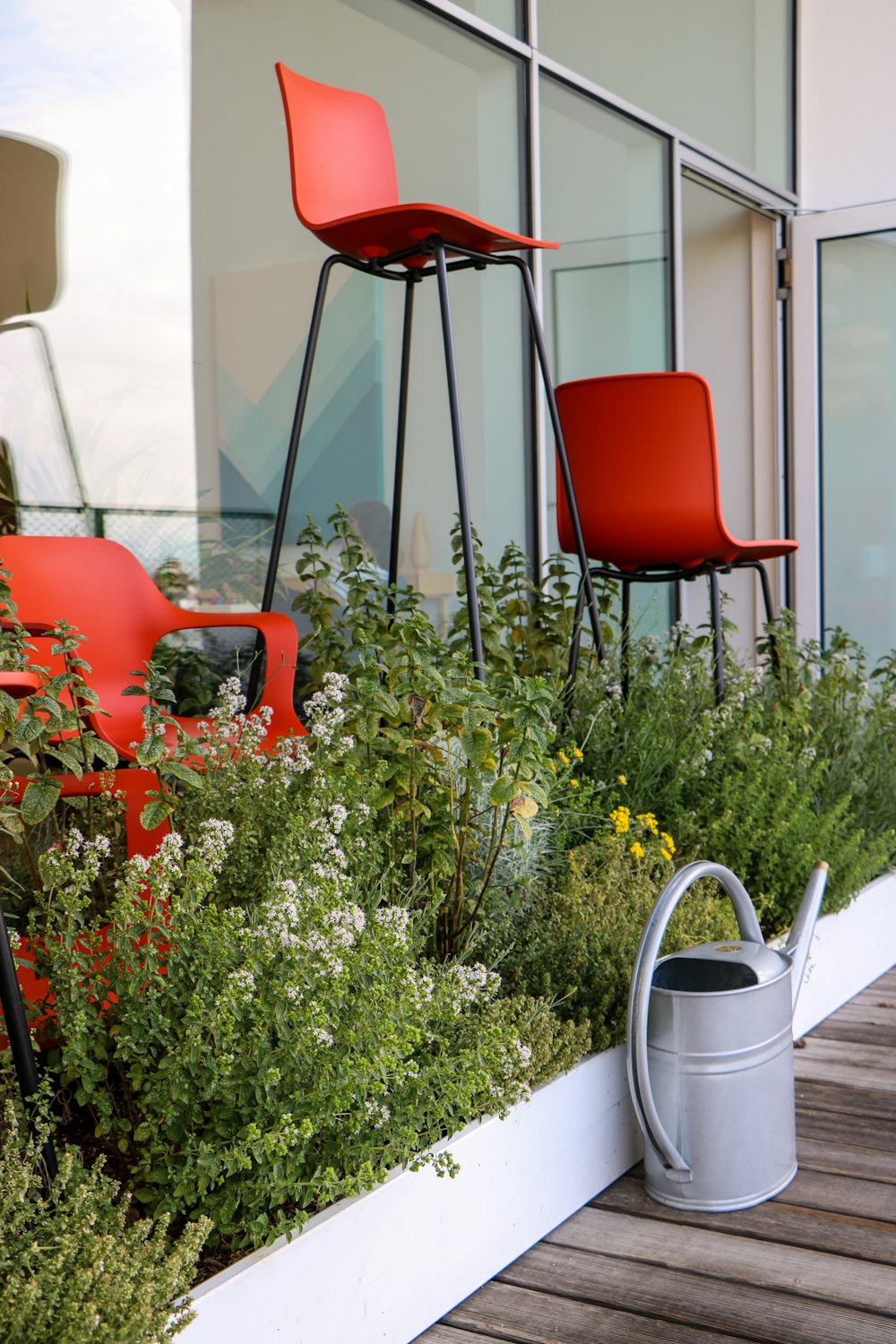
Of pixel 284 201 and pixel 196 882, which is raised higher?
pixel 284 201

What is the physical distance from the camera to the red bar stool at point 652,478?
10.7 ft

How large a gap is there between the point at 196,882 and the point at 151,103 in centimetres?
210

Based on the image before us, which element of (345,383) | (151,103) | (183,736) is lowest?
(183,736)

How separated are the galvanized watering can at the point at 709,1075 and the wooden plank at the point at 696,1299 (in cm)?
19

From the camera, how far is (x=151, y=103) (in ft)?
9.53

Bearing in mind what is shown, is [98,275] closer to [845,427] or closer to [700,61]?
[700,61]

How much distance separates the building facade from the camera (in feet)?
9.00

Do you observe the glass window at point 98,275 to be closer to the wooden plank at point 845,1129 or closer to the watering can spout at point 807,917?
the watering can spout at point 807,917

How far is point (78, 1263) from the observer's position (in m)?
1.20

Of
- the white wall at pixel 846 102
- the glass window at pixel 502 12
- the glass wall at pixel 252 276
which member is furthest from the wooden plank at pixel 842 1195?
the white wall at pixel 846 102

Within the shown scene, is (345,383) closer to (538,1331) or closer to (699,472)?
(699,472)

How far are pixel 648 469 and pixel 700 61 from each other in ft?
8.48

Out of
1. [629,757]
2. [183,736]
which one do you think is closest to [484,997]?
[183,736]

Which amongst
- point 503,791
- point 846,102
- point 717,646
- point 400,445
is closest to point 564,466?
point 400,445
